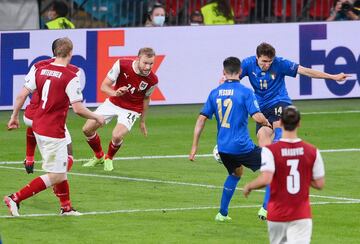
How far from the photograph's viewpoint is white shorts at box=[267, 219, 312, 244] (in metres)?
12.0

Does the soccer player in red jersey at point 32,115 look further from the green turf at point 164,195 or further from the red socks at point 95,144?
the red socks at point 95,144

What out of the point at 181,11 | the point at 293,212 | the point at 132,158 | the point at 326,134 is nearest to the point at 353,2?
the point at 181,11

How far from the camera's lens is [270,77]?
732 inches

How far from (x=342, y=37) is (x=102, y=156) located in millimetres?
8485

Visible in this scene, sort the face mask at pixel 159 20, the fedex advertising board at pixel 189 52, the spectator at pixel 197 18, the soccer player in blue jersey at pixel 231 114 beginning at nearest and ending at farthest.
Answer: the soccer player in blue jersey at pixel 231 114 → the fedex advertising board at pixel 189 52 → the face mask at pixel 159 20 → the spectator at pixel 197 18

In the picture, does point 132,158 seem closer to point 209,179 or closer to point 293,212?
point 209,179

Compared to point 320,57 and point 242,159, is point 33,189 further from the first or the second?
point 320,57

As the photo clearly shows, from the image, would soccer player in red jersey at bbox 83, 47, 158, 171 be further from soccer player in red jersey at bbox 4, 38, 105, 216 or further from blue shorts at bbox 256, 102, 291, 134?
soccer player in red jersey at bbox 4, 38, 105, 216

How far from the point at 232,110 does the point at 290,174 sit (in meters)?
3.85

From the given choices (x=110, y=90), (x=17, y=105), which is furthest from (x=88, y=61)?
(x=17, y=105)

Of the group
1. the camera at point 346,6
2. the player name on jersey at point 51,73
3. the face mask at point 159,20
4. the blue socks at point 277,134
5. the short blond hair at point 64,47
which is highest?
the camera at point 346,6

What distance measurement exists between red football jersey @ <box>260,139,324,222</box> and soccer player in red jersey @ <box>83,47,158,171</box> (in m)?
8.27

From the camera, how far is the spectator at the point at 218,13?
28750 mm

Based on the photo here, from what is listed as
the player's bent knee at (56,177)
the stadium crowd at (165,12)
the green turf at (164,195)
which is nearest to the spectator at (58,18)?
the stadium crowd at (165,12)
